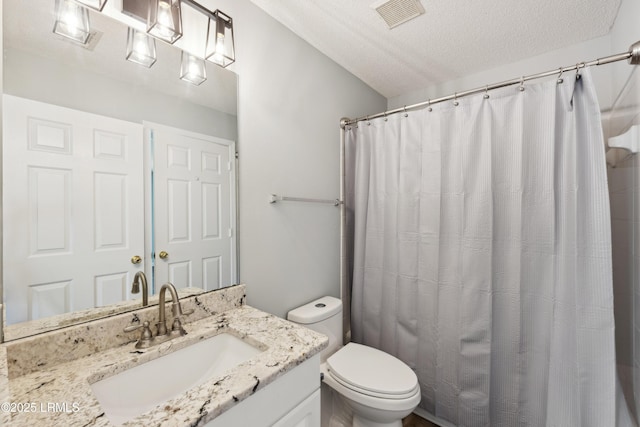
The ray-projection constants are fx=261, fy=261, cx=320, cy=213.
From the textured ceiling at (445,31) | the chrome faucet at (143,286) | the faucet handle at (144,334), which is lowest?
the faucet handle at (144,334)

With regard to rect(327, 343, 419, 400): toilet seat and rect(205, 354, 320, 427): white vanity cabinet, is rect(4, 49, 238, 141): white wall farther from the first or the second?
rect(327, 343, 419, 400): toilet seat

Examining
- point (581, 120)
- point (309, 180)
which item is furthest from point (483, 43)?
point (309, 180)

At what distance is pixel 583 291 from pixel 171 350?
1.69 meters

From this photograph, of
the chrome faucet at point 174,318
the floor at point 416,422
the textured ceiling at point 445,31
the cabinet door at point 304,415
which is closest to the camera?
the cabinet door at point 304,415

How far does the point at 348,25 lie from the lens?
144cm

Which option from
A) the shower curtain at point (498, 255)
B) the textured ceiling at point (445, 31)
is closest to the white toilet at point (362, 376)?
the shower curtain at point (498, 255)

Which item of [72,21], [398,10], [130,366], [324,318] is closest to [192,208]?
[130,366]

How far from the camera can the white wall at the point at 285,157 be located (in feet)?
4.23

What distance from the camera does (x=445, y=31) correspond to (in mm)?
1463

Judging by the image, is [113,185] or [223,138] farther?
[223,138]

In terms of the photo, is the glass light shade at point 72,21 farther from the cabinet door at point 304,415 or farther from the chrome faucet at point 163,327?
the cabinet door at point 304,415

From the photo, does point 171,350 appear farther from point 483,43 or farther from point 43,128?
point 483,43

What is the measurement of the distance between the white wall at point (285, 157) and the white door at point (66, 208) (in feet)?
1.52

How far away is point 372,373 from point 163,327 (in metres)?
1.00
